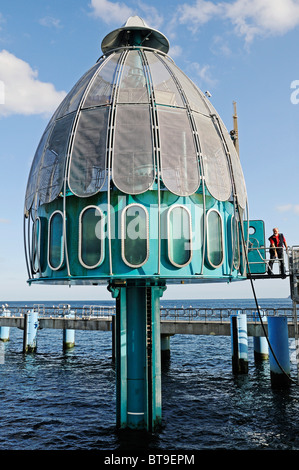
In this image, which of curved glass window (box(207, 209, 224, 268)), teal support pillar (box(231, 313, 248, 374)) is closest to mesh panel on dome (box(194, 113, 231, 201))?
curved glass window (box(207, 209, 224, 268))

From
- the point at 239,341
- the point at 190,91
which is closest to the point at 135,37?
the point at 190,91

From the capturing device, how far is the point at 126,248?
13617mm

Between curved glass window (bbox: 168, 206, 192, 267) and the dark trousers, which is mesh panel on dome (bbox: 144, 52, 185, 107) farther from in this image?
the dark trousers

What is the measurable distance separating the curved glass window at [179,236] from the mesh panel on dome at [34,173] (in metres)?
6.04

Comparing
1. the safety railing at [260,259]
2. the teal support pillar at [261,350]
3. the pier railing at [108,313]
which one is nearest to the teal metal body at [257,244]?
the safety railing at [260,259]

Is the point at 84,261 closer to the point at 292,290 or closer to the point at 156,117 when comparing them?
the point at 156,117

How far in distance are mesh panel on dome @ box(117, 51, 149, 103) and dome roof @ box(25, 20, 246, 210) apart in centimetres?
4

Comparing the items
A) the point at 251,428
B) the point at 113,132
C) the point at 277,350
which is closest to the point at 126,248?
the point at 113,132

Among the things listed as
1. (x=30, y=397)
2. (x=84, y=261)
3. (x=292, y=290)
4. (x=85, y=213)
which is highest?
(x=85, y=213)

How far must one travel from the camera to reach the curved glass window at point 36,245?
608 inches

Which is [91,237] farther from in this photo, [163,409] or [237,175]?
[163,409]

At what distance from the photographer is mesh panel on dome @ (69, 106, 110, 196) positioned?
1389 cm

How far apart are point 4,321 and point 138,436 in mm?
36540

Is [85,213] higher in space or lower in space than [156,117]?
lower
